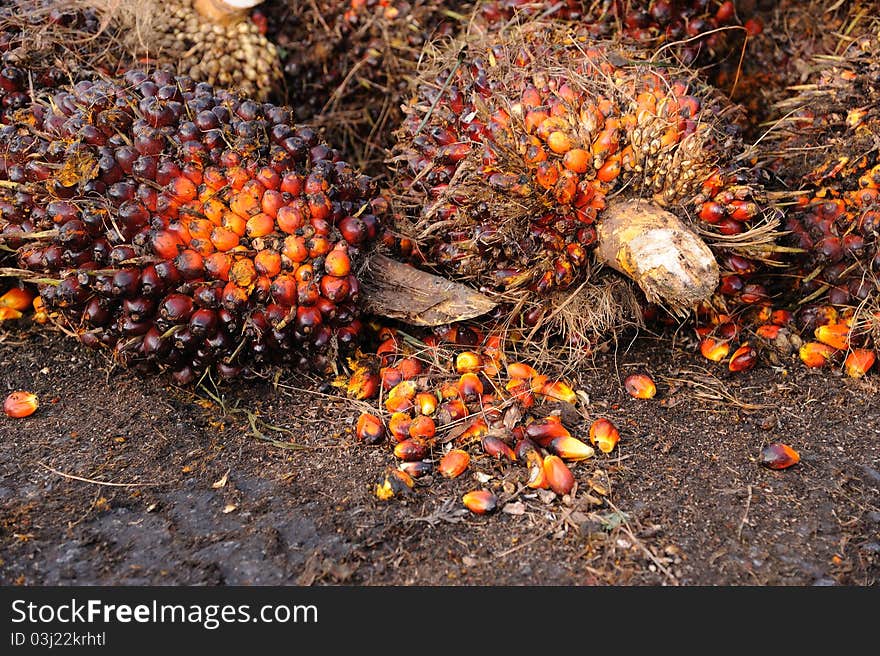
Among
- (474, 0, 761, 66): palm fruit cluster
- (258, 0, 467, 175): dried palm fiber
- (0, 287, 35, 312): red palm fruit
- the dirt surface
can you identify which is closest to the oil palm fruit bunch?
the dirt surface

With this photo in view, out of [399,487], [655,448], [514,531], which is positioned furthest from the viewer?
[655,448]

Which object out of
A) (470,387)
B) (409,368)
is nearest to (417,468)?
(470,387)

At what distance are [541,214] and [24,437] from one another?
5.95 feet

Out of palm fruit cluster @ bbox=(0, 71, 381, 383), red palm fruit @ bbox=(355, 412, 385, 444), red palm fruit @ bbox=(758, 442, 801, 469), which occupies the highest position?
palm fruit cluster @ bbox=(0, 71, 381, 383)

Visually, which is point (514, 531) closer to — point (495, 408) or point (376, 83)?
point (495, 408)

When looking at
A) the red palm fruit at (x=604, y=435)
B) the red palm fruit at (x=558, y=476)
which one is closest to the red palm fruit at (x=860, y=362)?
the red palm fruit at (x=604, y=435)

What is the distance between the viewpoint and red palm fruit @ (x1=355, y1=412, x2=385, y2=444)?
2639mm

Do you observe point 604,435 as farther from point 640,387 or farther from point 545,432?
point 640,387

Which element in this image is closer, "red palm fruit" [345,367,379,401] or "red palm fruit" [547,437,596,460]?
"red palm fruit" [547,437,596,460]

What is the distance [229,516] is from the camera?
7.63ft

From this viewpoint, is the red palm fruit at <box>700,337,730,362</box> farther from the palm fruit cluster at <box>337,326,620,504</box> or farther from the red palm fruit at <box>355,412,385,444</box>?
the red palm fruit at <box>355,412,385,444</box>

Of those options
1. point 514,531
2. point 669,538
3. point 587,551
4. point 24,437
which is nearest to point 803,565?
point 669,538

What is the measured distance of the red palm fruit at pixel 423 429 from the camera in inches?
102

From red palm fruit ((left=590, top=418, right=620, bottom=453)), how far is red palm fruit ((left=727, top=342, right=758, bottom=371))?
63 centimetres
